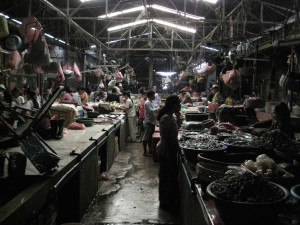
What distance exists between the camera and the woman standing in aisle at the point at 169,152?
4.71m

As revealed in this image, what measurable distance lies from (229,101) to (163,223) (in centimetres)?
736

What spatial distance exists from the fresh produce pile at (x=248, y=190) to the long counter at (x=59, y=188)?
5.11ft

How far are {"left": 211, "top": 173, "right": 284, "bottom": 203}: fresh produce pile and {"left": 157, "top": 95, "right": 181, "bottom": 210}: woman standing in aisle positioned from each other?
2.68m

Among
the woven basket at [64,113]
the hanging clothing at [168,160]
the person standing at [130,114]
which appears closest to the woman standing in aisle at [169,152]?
the hanging clothing at [168,160]

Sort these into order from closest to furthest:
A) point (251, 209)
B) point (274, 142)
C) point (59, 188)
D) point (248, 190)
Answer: point (251, 209) < point (248, 190) < point (59, 188) < point (274, 142)

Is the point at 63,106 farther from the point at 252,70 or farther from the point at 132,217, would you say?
the point at 252,70

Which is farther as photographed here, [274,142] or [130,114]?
[130,114]

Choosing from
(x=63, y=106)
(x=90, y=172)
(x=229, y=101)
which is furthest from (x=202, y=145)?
(x=229, y=101)

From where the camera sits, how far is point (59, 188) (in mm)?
3180

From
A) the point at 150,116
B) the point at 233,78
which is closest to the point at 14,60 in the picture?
the point at 150,116

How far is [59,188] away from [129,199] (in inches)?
102

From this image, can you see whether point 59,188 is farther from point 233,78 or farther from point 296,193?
point 233,78

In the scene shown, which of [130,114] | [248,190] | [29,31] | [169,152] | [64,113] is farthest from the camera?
[130,114]

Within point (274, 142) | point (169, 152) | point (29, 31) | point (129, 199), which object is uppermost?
point (29, 31)
